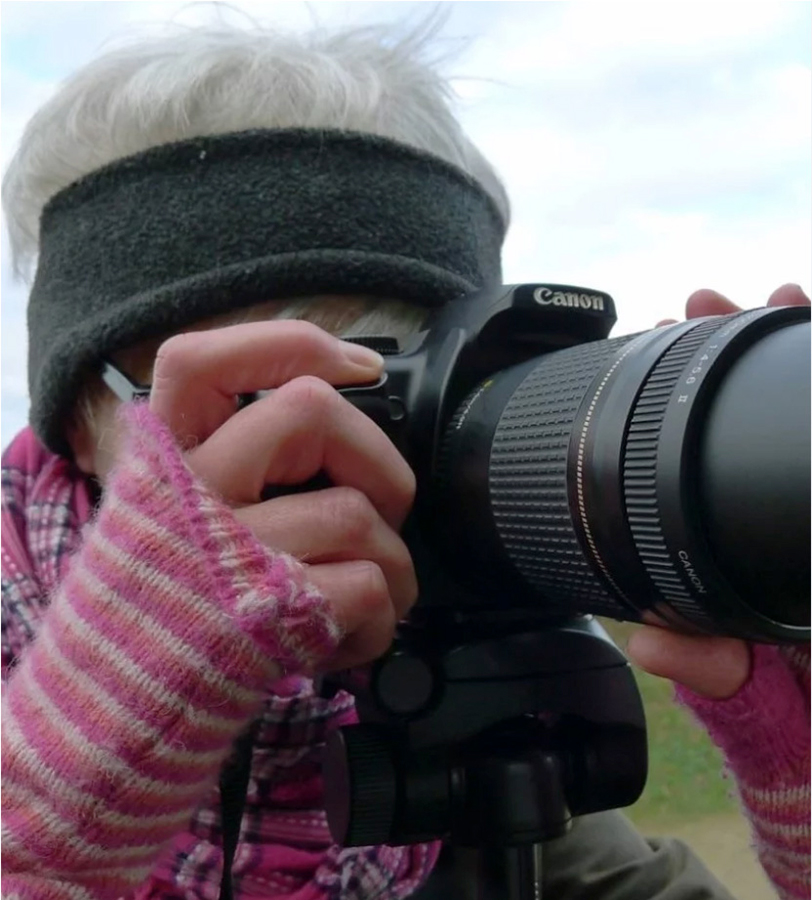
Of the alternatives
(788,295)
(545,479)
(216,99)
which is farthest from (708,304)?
(216,99)

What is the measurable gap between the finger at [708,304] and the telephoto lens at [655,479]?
0.33 feet

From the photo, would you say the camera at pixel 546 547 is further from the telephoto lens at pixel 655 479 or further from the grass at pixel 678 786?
the grass at pixel 678 786

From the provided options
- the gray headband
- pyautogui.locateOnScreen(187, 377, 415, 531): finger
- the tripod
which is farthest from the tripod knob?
the gray headband

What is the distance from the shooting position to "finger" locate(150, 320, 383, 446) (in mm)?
384

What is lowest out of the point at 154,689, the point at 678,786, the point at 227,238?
the point at 678,786

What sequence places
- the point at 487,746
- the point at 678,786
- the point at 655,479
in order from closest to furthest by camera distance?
the point at 655,479 → the point at 487,746 → the point at 678,786

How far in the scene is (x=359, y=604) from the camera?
38 cm

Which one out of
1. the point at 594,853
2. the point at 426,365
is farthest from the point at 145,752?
the point at 594,853

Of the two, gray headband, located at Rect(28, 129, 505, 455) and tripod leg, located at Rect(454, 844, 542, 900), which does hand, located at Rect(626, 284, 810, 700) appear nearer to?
tripod leg, located at Rect(454, 844, 542, 900)

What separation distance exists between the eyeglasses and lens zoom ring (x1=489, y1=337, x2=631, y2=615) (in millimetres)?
180

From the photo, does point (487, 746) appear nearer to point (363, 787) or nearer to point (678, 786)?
point (363, 787)

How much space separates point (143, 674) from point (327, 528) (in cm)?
8

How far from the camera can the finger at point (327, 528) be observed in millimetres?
370

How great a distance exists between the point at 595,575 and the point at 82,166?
0.35 meters
